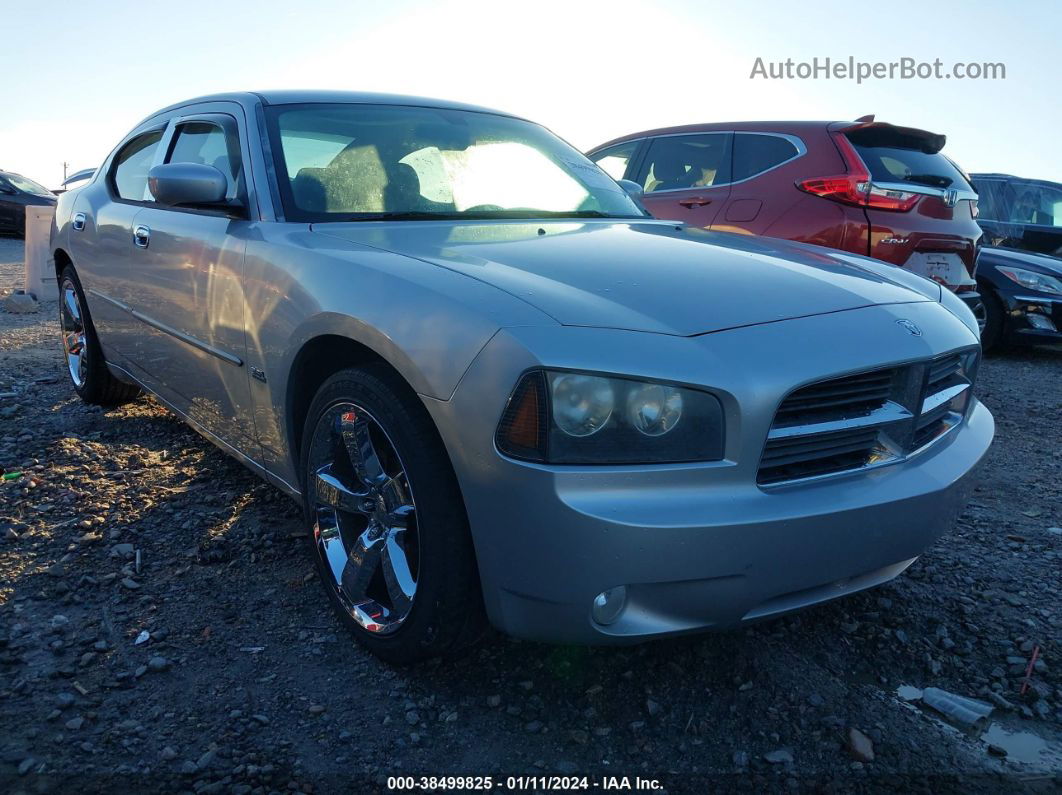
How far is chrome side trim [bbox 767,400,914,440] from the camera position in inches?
75.4

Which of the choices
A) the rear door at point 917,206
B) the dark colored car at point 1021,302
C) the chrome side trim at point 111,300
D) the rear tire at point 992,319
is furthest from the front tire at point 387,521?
the rear tire at point 992,319

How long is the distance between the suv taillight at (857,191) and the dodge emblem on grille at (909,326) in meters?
3.22

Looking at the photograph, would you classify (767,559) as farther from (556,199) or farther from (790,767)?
(556,199)

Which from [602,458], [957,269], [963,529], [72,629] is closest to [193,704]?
[72,629]

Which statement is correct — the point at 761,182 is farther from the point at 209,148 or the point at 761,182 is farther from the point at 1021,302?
the point at 209,148

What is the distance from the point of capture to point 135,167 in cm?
417

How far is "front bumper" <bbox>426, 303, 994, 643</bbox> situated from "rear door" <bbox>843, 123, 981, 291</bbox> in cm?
352

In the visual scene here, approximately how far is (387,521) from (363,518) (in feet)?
0.95

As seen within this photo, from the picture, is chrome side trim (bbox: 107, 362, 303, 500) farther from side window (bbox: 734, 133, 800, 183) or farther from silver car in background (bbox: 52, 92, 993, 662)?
side window (bbox: 734, 133, 800, 183)

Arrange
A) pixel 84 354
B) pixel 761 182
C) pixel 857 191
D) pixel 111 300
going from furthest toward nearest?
1. pixel 761 182
2. pixel 857 191
3. pixel 84 354
4. pixel 111 300

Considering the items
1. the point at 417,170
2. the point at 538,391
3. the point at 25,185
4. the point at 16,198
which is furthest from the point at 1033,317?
the point at 25,185

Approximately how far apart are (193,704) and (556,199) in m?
2.08

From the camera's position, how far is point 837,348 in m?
2.00

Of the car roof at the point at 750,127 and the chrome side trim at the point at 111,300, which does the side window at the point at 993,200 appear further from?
the chrome side trim at the point at 111,300
